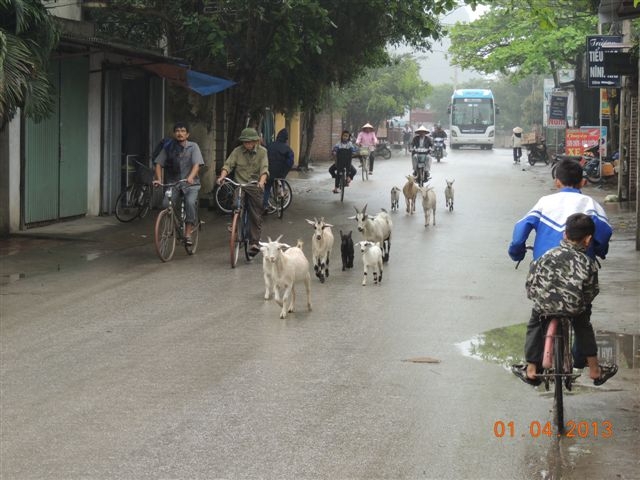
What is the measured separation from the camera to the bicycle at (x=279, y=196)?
2208 centimetres

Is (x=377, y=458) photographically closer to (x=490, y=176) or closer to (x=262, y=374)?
(x=262, y=374)

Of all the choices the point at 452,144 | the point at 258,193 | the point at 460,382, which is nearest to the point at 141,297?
the point at 258,193

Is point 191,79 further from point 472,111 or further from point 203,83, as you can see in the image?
point 472,111

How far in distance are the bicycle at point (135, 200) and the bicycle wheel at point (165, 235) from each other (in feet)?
15.9

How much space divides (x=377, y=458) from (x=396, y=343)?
3.61 meters

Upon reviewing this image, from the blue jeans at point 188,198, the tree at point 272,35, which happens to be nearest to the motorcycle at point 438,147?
the tree at point 272,35

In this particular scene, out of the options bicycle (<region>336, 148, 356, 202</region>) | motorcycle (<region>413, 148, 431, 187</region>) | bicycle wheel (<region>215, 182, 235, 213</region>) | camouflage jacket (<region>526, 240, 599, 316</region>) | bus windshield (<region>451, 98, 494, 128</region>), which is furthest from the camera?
bus windshield (<region>451, 98, 494, 128</region>)

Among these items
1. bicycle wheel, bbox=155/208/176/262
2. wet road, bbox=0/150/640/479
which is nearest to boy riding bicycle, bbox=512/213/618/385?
wet road, bbox=0/150/640/479

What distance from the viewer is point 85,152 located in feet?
66.9

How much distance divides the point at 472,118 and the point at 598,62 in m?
37.9

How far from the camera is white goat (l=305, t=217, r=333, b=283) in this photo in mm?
13281

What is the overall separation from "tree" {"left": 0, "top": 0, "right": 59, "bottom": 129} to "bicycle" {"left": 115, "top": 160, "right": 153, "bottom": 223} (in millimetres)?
5459

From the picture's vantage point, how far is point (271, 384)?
815cm
